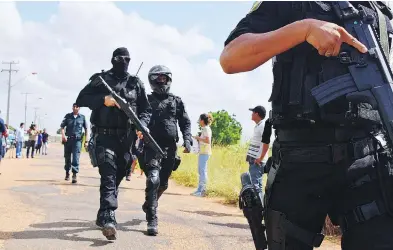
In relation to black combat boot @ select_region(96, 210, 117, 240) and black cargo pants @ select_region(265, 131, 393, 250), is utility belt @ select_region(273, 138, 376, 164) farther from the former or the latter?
black combat boot @ select_region(96, 210, 117, 240)

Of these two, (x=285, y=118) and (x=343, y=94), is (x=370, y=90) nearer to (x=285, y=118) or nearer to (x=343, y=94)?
(x=343, y=94)

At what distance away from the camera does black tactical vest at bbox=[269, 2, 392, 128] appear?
208 centimetres

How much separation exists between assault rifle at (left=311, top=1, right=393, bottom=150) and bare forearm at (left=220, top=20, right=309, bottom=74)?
0.69ft

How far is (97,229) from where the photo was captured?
226 inches

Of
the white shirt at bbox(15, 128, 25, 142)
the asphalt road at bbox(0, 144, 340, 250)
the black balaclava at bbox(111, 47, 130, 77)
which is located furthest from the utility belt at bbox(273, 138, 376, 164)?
the white shirt at bbox(15, 128, 25, 142)

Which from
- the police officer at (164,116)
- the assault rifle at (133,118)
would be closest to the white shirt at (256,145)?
the police officer at (164,116)

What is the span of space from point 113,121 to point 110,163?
18.9 inches

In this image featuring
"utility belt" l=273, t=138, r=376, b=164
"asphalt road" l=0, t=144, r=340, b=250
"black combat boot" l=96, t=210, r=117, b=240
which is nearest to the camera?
"utility belt" l=273, t=138, r=376, b=164

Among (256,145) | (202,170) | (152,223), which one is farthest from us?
(202,170)

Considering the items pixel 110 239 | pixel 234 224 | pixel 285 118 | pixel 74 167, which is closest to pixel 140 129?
pixel 110 239

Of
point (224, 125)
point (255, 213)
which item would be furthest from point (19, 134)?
point (224, 125)

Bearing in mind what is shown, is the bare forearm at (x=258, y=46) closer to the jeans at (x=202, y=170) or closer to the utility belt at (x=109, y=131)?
the utility belt at (x=109, y=131)

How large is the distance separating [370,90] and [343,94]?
0.10 meters

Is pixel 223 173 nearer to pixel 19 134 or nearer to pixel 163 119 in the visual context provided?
pixel 163 119
